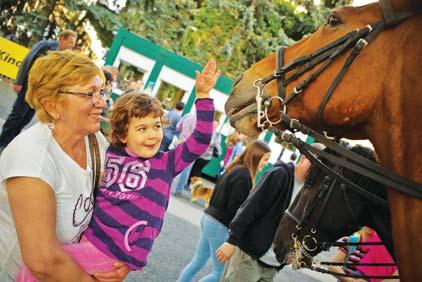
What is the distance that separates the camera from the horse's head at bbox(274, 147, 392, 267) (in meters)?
2.61

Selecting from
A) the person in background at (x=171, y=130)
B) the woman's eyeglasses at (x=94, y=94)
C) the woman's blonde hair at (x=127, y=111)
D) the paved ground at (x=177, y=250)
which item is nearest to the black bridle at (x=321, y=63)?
the woman's blonde hair at (x=127, y=111)

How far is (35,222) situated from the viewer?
1635 mm

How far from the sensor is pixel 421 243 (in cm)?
181

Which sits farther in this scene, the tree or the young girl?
the tree

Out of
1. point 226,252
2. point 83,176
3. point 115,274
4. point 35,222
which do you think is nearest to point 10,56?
point 226,252

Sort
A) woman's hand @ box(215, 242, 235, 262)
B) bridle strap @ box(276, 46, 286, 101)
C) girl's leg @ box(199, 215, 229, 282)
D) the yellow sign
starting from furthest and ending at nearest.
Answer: the yellow sign → girl's leg @ box(199, 215, 229, 282) → woman's hand @ box(215, 242, 235, 262) → bridle strap @ box(276, 46, 286, 101)

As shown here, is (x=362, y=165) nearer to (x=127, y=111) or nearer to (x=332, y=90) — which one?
(x=332, y=90)

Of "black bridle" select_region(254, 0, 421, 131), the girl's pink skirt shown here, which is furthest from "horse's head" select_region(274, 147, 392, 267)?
the girl's pink skirt

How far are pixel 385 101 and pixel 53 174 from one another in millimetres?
1519

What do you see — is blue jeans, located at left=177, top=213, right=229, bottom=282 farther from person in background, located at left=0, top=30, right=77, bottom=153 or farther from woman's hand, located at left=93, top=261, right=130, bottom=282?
person in background, located at left=0, top=30, right=77, bottom=153

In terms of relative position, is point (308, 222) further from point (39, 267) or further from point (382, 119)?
point (39, 267)

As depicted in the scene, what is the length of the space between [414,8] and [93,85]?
153cm

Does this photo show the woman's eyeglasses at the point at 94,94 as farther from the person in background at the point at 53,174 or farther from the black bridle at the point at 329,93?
the black bridle at the point at 329,93

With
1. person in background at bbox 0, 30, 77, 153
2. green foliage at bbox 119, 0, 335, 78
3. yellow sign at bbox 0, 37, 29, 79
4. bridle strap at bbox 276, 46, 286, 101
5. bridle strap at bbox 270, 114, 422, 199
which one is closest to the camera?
bridle strap at bbox 270, 114, 422, 199
